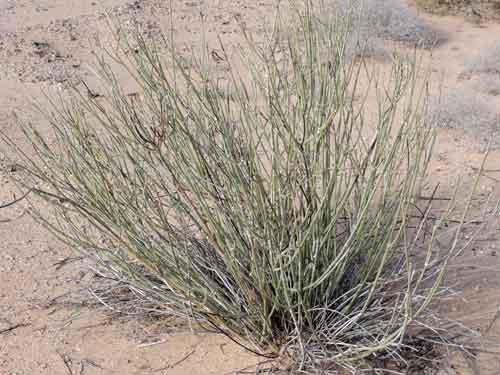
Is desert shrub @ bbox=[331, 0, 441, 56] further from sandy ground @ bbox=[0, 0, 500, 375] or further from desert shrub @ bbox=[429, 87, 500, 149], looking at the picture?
sandy ground @ bbox=[0, 0, 500, 375]

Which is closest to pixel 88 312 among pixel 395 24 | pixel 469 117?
pixel 469 117

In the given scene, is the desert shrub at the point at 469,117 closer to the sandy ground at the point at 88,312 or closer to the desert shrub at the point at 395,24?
the sandy ground at the point at 88,312

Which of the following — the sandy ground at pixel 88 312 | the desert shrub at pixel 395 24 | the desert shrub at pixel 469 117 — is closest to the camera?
the sandy ground at pixel 88 312

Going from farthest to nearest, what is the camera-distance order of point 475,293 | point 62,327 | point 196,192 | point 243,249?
point 475,293
point 62,327
point 243,249
point 196,192

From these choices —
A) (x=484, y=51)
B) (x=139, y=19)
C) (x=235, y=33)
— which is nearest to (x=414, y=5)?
(x=484, y=51)

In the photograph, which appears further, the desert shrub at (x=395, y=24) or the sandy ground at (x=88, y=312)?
the desert shrub at (x=395, y=24)

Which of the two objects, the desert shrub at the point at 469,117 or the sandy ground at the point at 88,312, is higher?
the sandy ground at the point at 88,312

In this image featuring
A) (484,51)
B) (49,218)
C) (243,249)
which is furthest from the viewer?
(484,51)

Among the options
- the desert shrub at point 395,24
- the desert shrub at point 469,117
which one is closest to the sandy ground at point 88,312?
the desert shrub at point 469,117

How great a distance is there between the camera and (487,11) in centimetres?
903

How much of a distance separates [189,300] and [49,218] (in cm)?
178

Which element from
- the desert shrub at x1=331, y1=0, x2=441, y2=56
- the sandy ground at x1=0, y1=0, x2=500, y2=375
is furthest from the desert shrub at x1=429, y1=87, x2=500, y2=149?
the desert shrub at x1=331, y1=0, x2=441, y2=56

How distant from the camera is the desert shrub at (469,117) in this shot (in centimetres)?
542

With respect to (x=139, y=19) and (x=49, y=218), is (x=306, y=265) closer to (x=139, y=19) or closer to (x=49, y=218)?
(x=49, y=218)
